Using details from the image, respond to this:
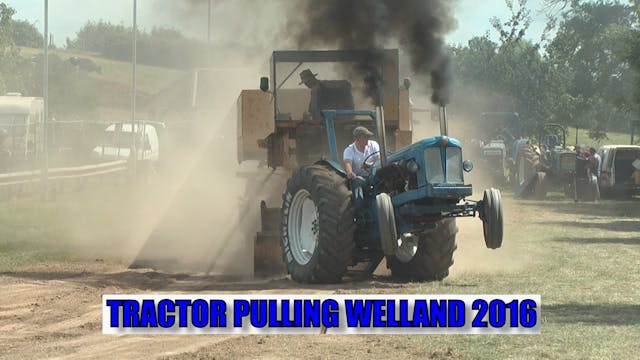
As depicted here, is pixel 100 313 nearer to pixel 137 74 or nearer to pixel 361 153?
pixel 361 153

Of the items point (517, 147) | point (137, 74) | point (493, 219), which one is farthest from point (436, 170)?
point (137, 74)

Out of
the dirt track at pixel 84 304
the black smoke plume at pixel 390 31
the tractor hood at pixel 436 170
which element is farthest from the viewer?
the black smoke plume at pixel 390 31

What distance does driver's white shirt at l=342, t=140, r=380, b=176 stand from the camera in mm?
14234

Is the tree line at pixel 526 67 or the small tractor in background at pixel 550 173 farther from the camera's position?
the tree line at pixel 526 67

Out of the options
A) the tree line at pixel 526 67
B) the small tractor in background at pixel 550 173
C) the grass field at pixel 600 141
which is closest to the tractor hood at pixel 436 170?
the small tractor in background at pixel 550 173

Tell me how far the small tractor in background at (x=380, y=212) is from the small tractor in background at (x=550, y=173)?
23311 mm

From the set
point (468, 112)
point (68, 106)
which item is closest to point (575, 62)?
point (468, 112)

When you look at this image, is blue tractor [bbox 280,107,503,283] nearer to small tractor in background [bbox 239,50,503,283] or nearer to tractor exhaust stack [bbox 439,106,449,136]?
small tractor in background [bbox 239,50,503,283]

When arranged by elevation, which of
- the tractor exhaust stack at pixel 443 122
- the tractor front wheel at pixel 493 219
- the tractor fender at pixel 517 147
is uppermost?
the tractor fender at pixel 517 147

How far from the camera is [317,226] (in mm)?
13930

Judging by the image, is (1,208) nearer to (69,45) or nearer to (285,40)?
(285,40)

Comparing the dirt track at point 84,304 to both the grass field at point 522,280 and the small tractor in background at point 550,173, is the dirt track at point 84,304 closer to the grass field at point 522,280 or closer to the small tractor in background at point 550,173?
the grass field at point 522,280

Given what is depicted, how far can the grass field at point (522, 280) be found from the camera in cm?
948

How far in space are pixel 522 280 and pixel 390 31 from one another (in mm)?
4281
